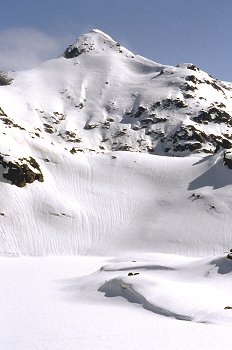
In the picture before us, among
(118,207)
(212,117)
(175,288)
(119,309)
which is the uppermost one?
(212,117)

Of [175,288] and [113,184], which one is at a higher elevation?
[113,184]

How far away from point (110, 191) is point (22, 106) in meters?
77.0

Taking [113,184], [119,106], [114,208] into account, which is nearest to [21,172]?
[114,208]

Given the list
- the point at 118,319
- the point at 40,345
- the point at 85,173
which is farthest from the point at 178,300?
the point at 85,173

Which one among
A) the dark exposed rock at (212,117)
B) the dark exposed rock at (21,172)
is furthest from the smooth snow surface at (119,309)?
the dark exposed rock at (212,117)

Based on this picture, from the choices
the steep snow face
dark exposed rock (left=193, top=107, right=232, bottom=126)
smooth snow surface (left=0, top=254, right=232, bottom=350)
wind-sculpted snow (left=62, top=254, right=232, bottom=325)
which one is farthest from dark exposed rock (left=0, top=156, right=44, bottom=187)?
dark exposed rock (left=193, top=107, right=232, bottom=126)

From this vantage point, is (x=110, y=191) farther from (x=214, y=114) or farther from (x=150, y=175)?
(x=214, y=114)

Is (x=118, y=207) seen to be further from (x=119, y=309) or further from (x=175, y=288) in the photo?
(x=119, y=309)

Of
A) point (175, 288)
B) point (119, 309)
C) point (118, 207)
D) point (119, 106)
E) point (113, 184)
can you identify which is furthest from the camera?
point (119, 106)

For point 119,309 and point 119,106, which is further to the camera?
point 119,106

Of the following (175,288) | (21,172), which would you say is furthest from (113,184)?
(175,288)

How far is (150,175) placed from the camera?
3164 inches

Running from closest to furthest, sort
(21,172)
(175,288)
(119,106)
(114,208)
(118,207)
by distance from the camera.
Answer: (175,288) < (21,172) < (114,208) < (118,207) < (119,106)

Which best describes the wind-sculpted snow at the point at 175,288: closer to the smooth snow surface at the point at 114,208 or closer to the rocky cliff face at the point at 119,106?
the smooth snow surface at the point at 114,208
